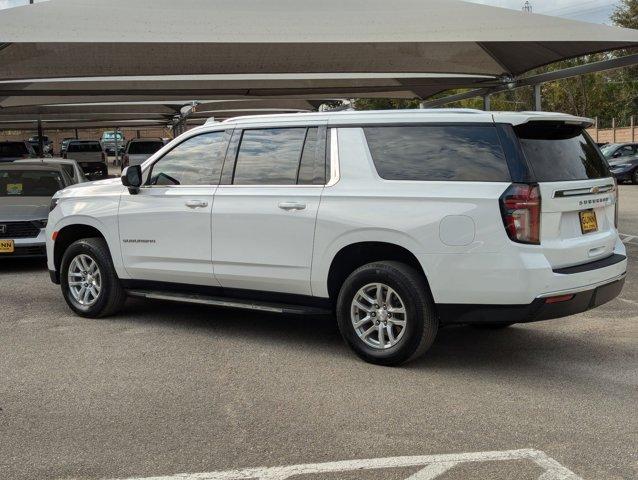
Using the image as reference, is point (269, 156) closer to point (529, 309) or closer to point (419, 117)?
point (419, 117)

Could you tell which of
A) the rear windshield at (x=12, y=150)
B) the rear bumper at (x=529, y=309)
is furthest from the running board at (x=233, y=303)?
the rear windshield at (x=12, y=150)

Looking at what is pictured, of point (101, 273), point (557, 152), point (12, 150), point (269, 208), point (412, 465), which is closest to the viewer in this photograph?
point (412, 465)

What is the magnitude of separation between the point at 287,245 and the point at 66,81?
34.7 ft

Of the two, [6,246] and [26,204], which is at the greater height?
[26,204]

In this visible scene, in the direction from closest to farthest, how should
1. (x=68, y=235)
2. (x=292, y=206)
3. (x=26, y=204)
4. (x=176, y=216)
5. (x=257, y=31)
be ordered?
(x=292, y=206), (x=176, y=216), (x=68, y=235), (x=257, y=31), (x=26, y=204)

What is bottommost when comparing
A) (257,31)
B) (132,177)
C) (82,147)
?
(132,177)

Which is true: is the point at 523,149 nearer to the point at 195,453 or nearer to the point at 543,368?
the point at 543,368

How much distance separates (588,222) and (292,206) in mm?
2263

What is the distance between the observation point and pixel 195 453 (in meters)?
4.24

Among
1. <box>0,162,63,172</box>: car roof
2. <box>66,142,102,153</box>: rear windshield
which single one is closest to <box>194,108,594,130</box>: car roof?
<box>0,162,63,172</box>: car roof

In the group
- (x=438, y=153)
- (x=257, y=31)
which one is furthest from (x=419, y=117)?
(x=257, y=31)

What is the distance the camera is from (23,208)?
10.8 metres

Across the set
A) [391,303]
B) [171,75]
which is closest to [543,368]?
[391,303]

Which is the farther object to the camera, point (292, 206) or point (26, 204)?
point (26, 204)
